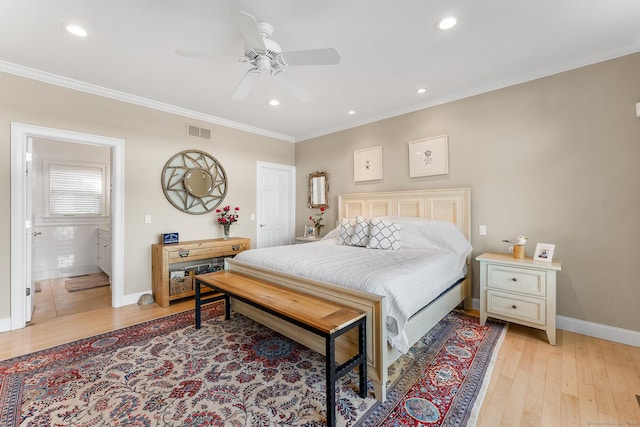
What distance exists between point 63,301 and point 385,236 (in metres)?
4.34


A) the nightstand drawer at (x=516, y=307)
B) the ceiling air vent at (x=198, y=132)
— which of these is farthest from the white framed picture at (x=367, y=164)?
the ceiling air vent at (x=198, y=132)

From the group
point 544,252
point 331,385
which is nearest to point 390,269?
point 331,385

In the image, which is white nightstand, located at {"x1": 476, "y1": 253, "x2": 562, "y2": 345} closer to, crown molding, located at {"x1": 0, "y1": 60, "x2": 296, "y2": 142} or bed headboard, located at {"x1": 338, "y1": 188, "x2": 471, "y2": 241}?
bed headboard, located at {"x1": 338, "y1": 188, "x2": 471, "y2": 241}

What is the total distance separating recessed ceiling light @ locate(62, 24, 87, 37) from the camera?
2158 millimetres

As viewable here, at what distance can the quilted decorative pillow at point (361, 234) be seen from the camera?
340 centimetres

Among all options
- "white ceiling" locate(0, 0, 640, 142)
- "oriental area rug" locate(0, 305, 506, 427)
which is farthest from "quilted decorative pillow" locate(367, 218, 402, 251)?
"white ceiling" locate(0, 0, 640, 142)

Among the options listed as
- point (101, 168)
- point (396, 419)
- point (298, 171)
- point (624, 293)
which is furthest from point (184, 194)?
point (624, 293)

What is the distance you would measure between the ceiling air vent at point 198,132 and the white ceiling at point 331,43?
0.53 m

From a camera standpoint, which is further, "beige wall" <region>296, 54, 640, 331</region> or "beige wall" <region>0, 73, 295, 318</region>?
"beige wall" <region>0, 73, 295, 318</region>

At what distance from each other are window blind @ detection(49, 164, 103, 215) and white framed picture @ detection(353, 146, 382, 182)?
497 cm

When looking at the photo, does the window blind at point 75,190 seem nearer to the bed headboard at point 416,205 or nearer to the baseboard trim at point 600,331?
the bed headboard at point 416,205

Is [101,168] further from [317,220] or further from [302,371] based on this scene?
[302,371]

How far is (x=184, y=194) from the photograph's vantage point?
404cm

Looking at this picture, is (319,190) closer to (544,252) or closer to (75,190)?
(544,252)
